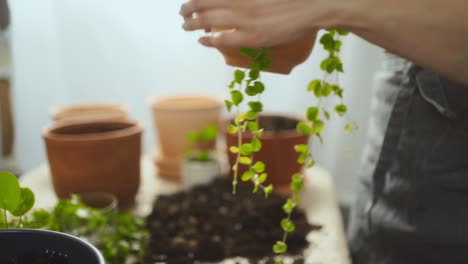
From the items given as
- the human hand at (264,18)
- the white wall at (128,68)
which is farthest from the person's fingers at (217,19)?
the white wall at (128,68)

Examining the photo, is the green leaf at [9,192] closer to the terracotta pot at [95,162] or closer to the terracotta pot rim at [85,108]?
the terracotta pot at [95,162]

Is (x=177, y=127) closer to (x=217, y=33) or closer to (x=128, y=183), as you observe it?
(x=128, y=183)

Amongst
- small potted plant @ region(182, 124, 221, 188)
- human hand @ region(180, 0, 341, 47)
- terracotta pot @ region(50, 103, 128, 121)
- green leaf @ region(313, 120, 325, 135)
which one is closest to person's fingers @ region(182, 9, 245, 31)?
human hand @ region(180, 0, 341, 47)

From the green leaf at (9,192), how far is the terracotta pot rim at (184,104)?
23.4 inches

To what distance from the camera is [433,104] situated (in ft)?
2.09

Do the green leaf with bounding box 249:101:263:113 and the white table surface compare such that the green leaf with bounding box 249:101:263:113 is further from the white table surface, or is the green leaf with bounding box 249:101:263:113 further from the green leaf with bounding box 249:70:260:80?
the white table surface

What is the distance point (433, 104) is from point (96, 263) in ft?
1.54

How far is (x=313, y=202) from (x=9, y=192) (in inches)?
23.4

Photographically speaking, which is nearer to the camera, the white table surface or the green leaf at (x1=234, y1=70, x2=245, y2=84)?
the green leaf at (x1=234, y1=70, x2=245, y2=84)

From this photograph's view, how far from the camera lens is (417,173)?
654mm

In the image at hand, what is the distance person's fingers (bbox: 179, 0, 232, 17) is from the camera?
17.2 inches

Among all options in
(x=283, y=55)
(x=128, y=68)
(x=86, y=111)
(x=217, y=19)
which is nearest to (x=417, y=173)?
(x=283, y=55)

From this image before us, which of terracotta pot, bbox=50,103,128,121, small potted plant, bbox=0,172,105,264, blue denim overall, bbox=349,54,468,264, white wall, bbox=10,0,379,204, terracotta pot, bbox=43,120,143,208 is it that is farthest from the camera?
white wall, bbox=10,0,379,204

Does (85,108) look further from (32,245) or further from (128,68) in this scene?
(32,245)
